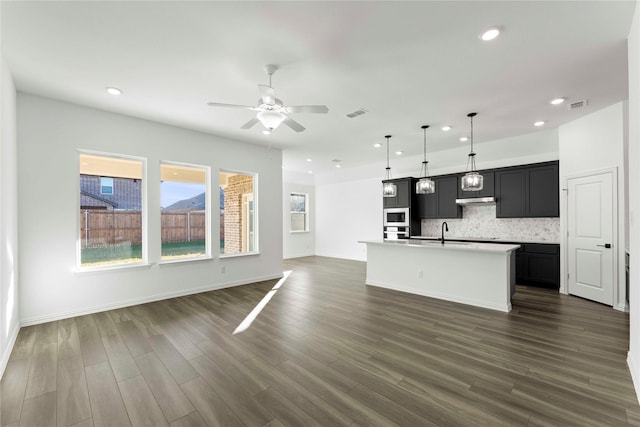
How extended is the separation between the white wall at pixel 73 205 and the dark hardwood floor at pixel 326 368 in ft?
1.22

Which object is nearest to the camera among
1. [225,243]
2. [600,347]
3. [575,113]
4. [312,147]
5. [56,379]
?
[56,379]

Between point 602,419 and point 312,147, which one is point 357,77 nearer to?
point 312,147

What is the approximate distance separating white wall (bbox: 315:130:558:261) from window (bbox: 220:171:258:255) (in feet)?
13.4

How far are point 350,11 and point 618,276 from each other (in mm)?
5262

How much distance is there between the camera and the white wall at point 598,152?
4.04 m

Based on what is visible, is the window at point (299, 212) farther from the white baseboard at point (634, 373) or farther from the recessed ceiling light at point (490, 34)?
the white baseboard at point (634, 373)

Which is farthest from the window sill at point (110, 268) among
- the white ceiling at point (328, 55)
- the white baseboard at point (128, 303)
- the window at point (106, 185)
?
the white ceiling at point (328, 55)

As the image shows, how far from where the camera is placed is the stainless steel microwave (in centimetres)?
756

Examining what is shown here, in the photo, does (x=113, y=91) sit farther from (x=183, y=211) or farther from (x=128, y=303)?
(x=128, y=303)

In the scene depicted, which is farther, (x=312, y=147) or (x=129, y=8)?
(x=312, y=147)

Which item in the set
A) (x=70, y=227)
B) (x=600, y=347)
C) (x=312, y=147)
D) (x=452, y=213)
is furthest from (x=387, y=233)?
(x=70, y=227)

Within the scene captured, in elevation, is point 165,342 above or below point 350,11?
below

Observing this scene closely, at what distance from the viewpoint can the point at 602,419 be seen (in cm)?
187

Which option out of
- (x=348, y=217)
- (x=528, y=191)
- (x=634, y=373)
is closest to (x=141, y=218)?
(x=634, y=373)
